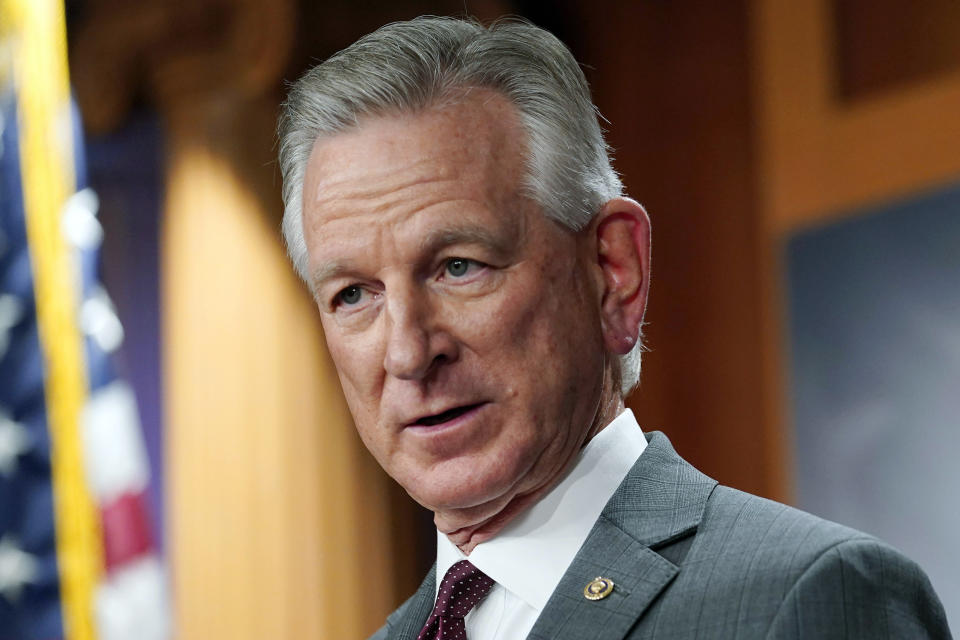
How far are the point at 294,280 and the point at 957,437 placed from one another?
1.99m

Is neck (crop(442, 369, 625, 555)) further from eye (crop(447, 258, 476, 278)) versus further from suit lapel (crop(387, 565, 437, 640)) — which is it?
eye (crop(447, 258, 476, 278))

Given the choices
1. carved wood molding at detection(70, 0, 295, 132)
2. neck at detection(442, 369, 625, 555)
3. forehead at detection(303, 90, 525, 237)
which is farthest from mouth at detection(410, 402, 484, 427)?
carved wood molding at detection(70, 0, 295, 132)

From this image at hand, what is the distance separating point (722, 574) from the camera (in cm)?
144

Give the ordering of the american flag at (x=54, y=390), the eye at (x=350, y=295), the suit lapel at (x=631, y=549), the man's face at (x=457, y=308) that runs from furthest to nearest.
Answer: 1. the american flag at (x=54, y=390)
2. the eye at (x=350, y=295)
3. the man's face at (x=457, y=308)
4. the suit lapel at (x=631, y=549)

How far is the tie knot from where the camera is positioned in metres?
1.65

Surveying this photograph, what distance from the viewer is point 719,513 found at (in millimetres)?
1553

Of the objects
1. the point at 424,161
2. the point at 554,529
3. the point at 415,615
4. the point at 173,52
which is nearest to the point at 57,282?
the point at 173,52

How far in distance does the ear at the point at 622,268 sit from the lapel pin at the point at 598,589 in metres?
0.33

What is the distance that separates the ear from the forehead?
0.16 meters

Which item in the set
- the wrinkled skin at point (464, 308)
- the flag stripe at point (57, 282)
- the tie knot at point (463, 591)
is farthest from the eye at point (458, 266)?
the flag stripe at point (57, 282)

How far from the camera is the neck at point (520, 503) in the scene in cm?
166

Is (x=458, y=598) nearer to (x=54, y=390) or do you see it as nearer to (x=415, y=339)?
(x=415, y=339)

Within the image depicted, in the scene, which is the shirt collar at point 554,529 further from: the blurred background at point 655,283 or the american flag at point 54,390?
the blurred background at point 655,283

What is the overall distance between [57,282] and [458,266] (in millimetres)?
1745
